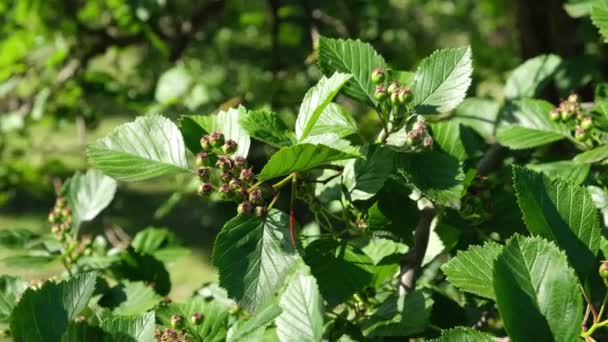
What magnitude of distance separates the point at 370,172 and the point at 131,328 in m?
0.37

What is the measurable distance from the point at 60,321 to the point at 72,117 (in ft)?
6.91

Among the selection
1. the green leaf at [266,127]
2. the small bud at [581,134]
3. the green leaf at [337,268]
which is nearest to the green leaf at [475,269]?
the green leaf at [337,268]

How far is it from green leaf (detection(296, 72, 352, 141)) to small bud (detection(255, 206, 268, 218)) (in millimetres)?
105

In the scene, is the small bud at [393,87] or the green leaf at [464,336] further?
the small bud at [393,87]

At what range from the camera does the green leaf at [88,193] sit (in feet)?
4.51

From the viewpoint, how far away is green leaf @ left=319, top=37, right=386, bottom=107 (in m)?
1.00

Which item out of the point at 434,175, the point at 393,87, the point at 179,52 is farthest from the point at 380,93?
the point at 179,52

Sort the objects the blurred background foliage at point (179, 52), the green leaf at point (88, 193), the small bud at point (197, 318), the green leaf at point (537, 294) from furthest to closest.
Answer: the blurred background foliage at point (179, 52), the green leaf at point (88, 193), the small bud at point (197, 318), the green leaf at point (537, 294)

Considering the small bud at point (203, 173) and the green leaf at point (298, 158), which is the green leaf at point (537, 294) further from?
the small bud at point (203, 173)

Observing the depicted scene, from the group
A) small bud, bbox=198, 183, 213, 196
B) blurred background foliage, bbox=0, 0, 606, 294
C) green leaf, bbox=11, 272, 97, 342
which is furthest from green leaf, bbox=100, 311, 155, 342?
blurred background foliage, bbox=0, 0, 606, 294

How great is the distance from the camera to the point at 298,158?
827mm

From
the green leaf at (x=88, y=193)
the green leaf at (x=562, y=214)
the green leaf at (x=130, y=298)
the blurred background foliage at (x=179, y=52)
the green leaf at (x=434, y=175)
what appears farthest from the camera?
the blurred background foliage at (x=179, y=52)

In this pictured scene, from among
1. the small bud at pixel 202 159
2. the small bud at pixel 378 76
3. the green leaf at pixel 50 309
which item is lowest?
the green leaf at pixel 50 309

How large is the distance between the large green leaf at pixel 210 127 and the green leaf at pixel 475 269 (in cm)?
34
